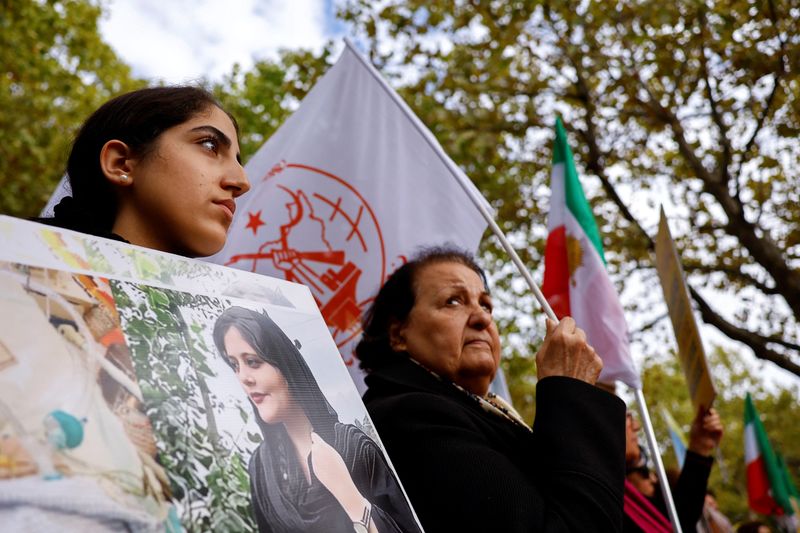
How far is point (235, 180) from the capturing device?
166cm

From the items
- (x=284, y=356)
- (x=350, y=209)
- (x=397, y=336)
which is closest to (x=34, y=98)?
(x=350, y=209)

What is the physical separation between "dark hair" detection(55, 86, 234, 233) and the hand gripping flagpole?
46.8 inches

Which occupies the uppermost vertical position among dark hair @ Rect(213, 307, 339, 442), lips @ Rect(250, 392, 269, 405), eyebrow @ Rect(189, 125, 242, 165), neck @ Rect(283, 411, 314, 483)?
eyebrow @ Rect(189, 125, 242, 165)

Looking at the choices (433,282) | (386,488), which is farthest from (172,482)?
(433,282)

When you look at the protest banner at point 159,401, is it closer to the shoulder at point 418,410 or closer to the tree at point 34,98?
the shoulder at point 418,410

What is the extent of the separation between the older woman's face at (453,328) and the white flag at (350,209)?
750mm

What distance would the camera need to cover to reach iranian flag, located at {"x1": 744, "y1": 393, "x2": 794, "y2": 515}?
8.33m

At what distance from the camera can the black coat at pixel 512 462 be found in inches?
65.1

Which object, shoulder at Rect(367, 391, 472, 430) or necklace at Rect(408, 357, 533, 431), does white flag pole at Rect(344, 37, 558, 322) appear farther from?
shoulder at Rect(367, 391, 472, 430)

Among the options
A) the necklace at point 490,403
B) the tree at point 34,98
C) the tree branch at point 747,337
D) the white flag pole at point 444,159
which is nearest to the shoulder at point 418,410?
the necklace at point 490,403

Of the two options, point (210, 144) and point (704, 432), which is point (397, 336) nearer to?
point (210, 144)

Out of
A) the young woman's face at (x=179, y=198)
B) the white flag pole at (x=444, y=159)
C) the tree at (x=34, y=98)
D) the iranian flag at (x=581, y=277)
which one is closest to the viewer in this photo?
the young woman's face at (x=179, y=198)

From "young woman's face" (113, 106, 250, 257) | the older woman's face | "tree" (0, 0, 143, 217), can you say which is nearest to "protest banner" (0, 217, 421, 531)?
"young woman's face" (113, 106, 250, 257)

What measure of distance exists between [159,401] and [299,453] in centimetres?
26
